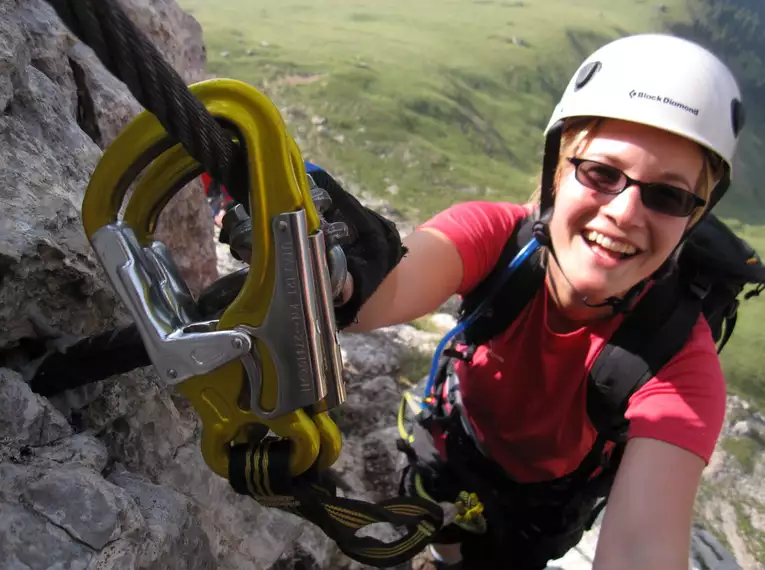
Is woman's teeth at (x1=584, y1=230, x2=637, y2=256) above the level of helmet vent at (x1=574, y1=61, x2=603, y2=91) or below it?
below

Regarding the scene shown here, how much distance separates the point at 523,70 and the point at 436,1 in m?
11.8

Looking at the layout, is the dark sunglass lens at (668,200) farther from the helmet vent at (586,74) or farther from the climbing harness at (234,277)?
the climbing harness at (234,277)

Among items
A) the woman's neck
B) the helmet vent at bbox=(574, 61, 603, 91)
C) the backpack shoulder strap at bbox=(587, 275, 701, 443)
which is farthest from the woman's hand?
the helmet vent at bbox=(574, 61, 603, 91)

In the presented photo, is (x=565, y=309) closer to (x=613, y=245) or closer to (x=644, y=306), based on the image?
(x=644, y=306)

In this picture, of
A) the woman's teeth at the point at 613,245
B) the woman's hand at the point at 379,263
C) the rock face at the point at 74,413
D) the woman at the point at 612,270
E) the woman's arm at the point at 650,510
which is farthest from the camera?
the woman's teeth at the point at 613,245

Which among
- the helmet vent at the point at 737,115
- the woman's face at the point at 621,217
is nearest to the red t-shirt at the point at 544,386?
the woman's face at the point at 621,217

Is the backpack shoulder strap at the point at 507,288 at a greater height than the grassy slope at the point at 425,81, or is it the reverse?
the backpack shoulder strap at the point at 507,288

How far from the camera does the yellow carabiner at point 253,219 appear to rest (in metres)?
1.02

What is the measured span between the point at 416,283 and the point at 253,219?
3.22ft

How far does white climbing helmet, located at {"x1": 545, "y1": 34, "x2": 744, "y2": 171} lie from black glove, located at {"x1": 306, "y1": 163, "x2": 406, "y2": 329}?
1050 mm

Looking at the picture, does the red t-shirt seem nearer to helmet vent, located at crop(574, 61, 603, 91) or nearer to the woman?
the woman

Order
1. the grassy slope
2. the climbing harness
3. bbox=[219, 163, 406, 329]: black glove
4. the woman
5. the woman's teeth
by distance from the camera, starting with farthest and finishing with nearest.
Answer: the grassy slope, the woman's teeth, the woman, bbox=[219, 163, 406, 329]: black glove, the climbing harness

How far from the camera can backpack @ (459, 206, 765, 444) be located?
78.7 inches

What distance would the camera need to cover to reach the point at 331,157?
501 inches
